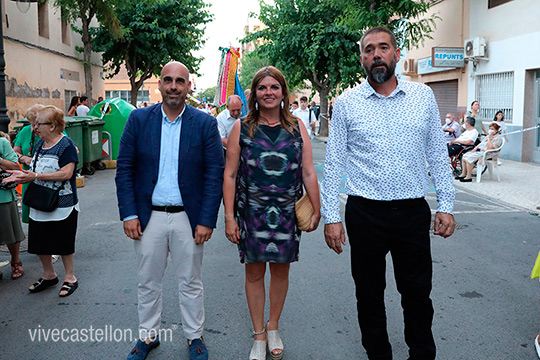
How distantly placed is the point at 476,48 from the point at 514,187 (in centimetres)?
791

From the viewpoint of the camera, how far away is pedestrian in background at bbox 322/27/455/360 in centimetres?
305

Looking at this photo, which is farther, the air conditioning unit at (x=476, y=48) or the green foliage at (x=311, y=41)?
the green foliage at (x=311, y=41)

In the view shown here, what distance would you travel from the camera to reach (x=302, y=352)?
3693 millimetres

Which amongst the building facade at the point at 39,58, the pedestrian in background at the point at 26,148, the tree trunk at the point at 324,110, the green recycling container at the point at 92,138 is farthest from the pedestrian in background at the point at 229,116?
the tree trunk at the point at 324,110

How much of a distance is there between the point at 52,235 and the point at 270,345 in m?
2.35

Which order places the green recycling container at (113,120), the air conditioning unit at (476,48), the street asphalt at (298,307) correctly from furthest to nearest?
1. the air conditioning unit at (476,48)
2. the green recycling container at (113,120)
3. the street asphalt at (298,307)

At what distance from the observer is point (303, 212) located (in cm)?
347

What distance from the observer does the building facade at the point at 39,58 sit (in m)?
18.7

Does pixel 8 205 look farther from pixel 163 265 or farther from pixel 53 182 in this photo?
pixel 163 265

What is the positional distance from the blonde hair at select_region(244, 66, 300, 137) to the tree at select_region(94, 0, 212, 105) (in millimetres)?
23641

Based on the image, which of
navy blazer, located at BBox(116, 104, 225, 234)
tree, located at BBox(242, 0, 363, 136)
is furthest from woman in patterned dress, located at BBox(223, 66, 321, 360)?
tree, located at BBox(242, 0, 363, 136)

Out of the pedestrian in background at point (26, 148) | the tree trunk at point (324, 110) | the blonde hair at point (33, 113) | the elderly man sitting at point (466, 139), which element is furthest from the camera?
the tree trunk at point (324, 110)

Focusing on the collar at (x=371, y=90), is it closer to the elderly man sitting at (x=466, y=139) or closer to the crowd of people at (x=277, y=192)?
the crowd of people at (x=277, y=192)

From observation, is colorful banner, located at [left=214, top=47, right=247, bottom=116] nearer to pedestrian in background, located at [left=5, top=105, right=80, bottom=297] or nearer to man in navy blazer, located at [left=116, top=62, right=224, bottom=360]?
pedestrian in background, located at [left=5, top=105, right=80, bottom=297]
